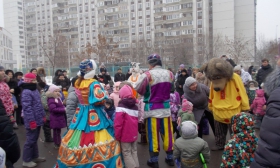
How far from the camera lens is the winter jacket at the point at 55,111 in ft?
20.6

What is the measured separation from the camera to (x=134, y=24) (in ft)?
209

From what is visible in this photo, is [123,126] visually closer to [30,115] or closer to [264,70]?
[30,115]

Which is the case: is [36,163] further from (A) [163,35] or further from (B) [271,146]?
(A) [163,35]

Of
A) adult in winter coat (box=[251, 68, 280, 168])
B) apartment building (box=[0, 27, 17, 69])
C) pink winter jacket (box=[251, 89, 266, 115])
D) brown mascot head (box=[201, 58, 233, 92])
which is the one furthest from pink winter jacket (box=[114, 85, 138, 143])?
apartment building (box=[0, 27, 17, 69])

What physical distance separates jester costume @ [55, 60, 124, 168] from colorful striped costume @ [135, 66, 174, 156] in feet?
2.50

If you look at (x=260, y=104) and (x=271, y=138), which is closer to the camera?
(x=271, y=138)

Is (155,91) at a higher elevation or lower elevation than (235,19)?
lower

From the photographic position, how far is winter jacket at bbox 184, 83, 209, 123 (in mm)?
5870

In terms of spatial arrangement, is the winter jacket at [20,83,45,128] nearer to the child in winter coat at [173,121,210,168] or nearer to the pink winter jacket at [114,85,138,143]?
the pink winter jacket at [114,85,138,143]

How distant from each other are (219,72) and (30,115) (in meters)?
3.83

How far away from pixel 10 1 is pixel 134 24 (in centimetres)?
4397

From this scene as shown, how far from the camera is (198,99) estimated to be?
5875 mm

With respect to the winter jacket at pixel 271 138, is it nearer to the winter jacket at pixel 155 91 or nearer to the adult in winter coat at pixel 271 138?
the adult in winter coat at pixel 271 138

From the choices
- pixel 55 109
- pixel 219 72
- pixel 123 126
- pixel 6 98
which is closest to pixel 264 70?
pixel 219 72
